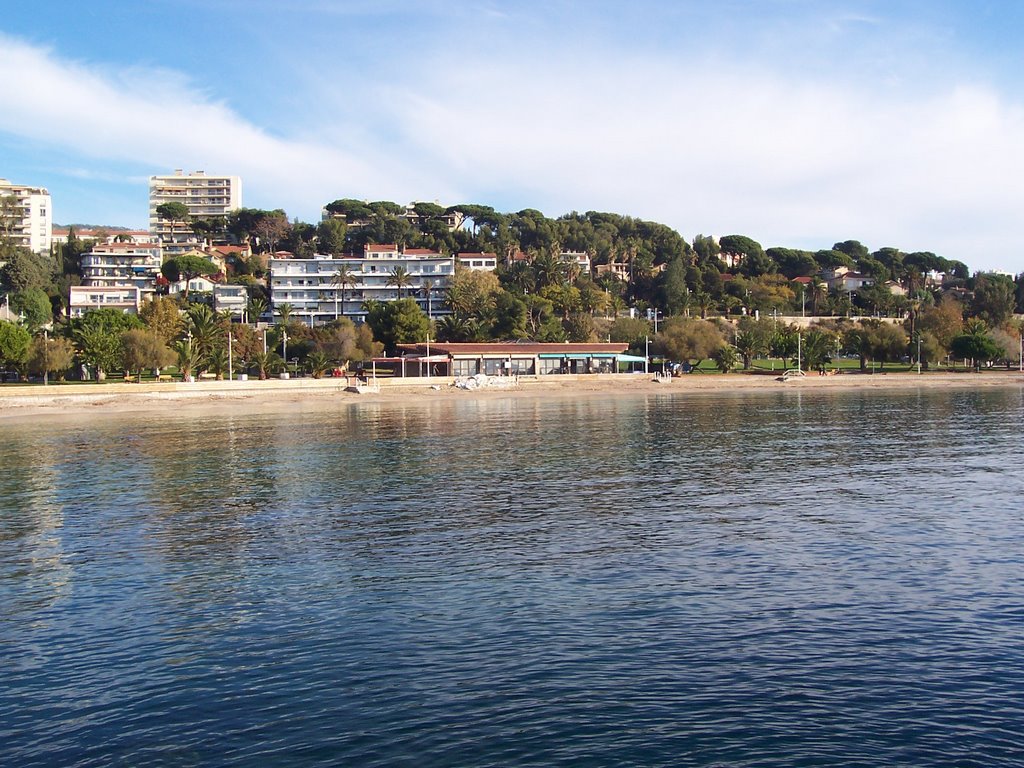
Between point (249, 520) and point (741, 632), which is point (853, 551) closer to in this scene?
point (741, 632)

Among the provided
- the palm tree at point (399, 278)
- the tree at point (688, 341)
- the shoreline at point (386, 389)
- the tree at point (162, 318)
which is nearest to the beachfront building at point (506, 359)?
the tree at point (688, 341)

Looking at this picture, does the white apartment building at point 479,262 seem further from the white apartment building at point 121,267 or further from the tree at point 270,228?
the white apartment building at point 121,267

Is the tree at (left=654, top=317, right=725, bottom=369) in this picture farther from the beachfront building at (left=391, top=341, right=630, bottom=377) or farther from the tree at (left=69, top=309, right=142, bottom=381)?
the tree at (left=69, top=309, right=142, bottom=381)

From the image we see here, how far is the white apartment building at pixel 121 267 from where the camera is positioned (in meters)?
154

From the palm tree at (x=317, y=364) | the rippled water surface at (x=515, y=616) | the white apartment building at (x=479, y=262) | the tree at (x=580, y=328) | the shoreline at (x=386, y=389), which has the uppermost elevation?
the white apartment building at (x=479, y=262)

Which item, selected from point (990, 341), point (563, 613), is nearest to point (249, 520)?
point (563, 613)

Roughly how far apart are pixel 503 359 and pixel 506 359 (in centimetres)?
36

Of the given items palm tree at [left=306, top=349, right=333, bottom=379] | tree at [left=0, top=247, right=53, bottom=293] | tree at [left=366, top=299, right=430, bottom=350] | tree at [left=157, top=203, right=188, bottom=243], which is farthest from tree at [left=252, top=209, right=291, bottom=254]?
palm tree at [left=306, top=349, right=333, bottom=379]

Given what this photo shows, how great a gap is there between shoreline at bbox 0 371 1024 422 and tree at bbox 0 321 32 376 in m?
6.54

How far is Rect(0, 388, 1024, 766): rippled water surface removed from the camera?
12.6m

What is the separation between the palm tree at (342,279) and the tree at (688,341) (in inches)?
2202

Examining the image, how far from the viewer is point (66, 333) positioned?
94.3 meters

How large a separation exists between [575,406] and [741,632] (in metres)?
62.8

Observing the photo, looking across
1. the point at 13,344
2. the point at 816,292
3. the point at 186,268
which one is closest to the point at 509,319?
the point at 186,268
